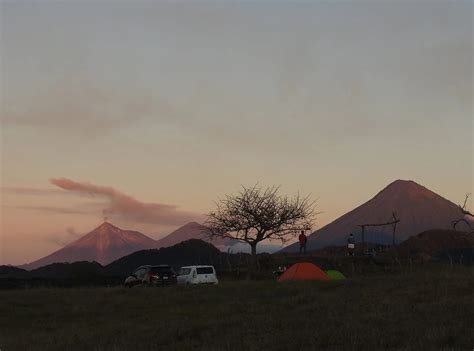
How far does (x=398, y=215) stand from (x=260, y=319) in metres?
112

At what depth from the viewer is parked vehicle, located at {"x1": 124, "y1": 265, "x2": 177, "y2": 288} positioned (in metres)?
37.8

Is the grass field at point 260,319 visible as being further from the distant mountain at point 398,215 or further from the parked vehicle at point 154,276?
the distant mountain at point 398,215

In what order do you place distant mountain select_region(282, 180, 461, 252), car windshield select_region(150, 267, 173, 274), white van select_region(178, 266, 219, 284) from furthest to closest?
distant mountain select_region(282, 180, 461, 252), car windshield select_region(150, 267, 173, 274), white van select_region(178, 266, 219, 284)

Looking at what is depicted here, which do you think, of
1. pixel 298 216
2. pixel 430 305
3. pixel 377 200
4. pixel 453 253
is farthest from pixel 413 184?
pixel 430 305

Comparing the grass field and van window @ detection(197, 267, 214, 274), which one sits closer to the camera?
the grass field

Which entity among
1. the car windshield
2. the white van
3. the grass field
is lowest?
the grass field

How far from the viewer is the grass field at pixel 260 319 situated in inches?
506

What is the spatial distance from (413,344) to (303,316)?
5284mm

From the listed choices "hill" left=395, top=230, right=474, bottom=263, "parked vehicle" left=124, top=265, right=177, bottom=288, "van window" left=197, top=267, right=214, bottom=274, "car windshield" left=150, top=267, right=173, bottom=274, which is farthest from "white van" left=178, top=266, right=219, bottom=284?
"hill" left=395, top=230, right=474, bottom=263

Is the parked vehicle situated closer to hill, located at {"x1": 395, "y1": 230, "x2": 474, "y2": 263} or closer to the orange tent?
the orange tent

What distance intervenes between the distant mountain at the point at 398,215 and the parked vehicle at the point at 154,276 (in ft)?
282

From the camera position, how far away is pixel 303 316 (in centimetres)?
1658

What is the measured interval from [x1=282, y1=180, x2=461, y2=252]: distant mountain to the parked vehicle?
86.0 meters

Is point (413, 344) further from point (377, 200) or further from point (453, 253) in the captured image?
point (377, 200)
